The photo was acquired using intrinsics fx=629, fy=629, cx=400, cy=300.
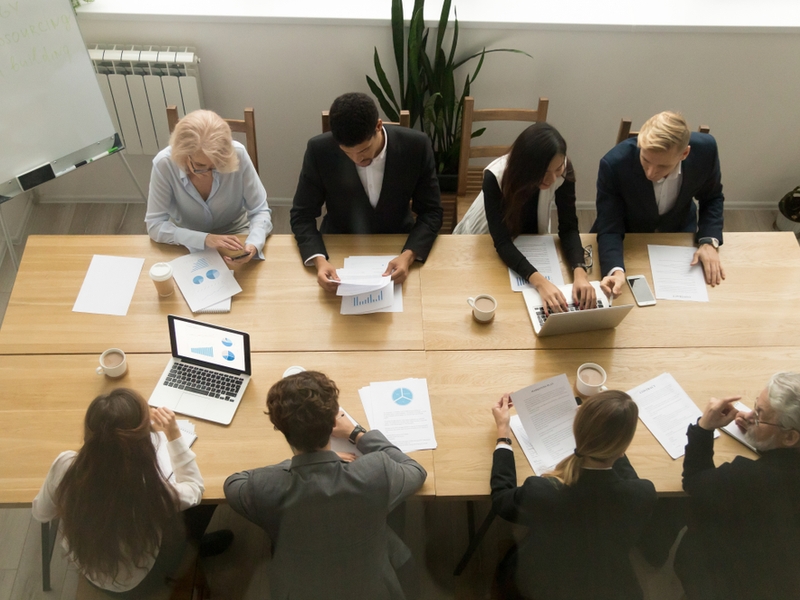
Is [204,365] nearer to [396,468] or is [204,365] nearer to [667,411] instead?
[396,468]

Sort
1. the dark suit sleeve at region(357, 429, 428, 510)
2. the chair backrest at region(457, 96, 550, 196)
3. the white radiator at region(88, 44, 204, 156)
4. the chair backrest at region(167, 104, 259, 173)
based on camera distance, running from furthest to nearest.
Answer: the white radiator at region(88, 44, 204, 156), the chair backrest at region(457, 96, 550, 196), the chair backrest at region(167, 104, 259, 173), the dark suit sleeve at region(357, 429, 428, 510)

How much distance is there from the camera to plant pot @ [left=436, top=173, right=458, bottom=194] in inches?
128

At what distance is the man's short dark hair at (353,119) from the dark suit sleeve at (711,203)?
1328 mm

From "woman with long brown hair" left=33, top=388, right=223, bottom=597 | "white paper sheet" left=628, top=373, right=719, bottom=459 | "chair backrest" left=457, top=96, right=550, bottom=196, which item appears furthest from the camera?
"chair backrest" left=457, top=96, right=550, bottom=196

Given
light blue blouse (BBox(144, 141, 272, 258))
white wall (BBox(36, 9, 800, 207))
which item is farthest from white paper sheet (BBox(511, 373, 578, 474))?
white wall (BBox(36, 9, 800, 207))

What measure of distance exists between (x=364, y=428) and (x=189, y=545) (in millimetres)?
616

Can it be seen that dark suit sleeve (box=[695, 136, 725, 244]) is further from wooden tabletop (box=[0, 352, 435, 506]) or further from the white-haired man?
wooden tabletop (box=[0, 352, 435, 506])


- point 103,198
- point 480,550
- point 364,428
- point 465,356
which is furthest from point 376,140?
point 103,198

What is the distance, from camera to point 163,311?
7.09 feet

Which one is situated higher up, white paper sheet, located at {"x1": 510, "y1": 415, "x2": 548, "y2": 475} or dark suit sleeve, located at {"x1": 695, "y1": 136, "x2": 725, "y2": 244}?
dark suit sleeve, located at {"x1": 695, "y1": 136, "x2": 725, "y2": 244}

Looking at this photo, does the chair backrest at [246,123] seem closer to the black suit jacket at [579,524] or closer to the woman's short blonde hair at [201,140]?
the woman's short blonde hair at [201,140]

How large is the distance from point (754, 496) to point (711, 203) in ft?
3.87

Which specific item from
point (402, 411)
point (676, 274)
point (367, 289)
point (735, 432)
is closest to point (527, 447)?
point (402, 411)

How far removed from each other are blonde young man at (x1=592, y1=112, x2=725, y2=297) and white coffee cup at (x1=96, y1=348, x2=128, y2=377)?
1.65m
